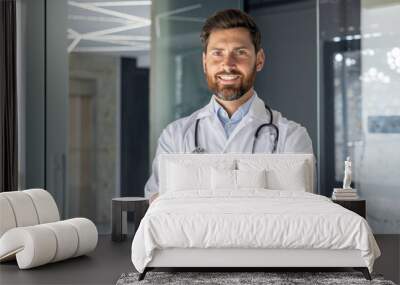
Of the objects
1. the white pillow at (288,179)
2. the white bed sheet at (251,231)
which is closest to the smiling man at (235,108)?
the white pillow at (288,179)

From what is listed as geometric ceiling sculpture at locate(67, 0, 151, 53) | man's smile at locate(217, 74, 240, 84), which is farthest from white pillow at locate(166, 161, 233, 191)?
geometric ceiling sculpture at locate(67, 0, 151, 53)

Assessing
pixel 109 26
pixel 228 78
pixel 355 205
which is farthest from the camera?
pixel 109 26

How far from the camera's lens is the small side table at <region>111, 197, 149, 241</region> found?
22.5 feet

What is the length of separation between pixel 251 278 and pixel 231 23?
3.13m

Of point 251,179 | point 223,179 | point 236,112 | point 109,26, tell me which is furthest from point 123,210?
point 109,26

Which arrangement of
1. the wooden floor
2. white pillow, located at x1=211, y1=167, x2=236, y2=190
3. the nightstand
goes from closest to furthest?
1. the wooden floor
2. white pillow, located at x1=211, y1=167, x2=236, y2=190
3. the nightstand

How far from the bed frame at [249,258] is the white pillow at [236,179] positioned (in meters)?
1.44

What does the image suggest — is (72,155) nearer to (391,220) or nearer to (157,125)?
(157,125)

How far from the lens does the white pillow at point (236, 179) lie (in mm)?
6281

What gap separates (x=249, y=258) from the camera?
15.9 ft

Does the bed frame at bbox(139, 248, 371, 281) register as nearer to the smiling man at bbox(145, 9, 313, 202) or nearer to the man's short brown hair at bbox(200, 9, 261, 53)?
the smiling man at bbox(145, 9, 313, 202)

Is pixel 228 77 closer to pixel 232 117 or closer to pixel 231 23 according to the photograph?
pixel 232 117

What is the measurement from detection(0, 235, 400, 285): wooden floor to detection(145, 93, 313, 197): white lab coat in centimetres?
127

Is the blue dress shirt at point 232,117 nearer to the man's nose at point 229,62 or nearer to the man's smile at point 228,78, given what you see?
the man's smile at point 228,78
